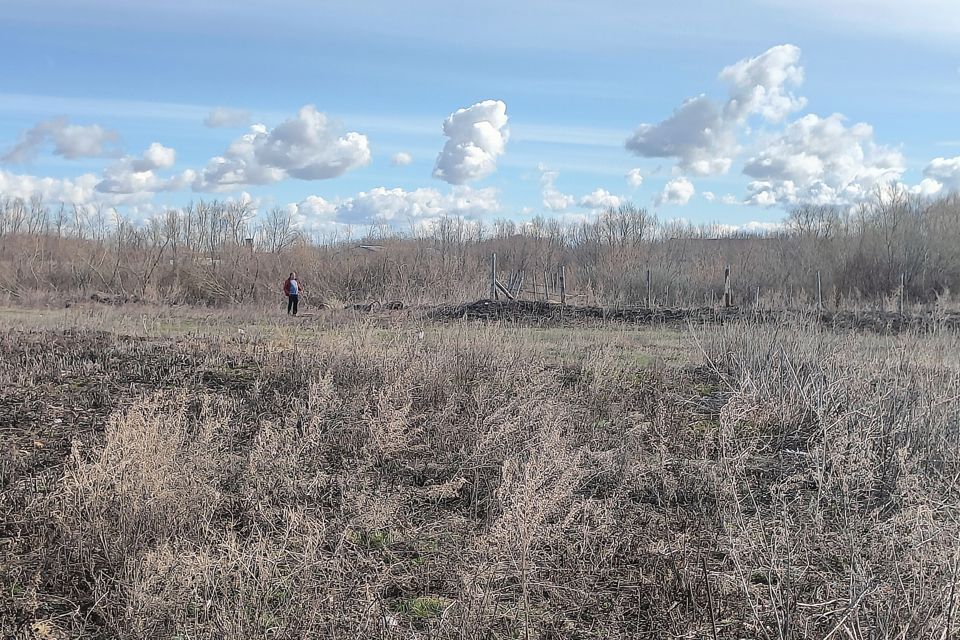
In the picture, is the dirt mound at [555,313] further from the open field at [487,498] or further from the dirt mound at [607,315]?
the open field at [487,498]

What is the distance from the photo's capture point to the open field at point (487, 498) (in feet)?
10.8

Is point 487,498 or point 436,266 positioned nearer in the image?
point 487,498

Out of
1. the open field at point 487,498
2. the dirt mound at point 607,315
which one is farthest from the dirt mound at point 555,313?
the open field at point 487,498

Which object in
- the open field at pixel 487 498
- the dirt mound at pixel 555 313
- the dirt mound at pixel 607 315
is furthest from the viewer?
the dirt mound at pixel 555 313

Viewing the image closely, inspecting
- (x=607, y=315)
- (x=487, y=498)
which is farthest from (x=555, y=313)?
(x=487, y=498)

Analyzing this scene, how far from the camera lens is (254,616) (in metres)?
3.33

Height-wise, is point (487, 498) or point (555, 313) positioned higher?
point (555, 313)

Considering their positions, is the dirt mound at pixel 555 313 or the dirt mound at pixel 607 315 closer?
the dirt mound at pixel 607 315

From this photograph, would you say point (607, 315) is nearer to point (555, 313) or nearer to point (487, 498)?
point (555, 313)

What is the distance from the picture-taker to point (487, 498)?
4.97 m

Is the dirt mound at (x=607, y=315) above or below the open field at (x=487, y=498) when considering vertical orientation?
above

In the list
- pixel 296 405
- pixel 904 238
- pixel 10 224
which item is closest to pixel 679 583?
pixel 296 405

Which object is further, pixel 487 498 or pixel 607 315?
pixel 607 315

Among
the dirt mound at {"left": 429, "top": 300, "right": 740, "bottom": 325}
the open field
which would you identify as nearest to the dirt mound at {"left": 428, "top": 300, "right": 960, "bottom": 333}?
the dirt mound at {"left": 429, "top": 300, "right": 740, "bottom": 325}
